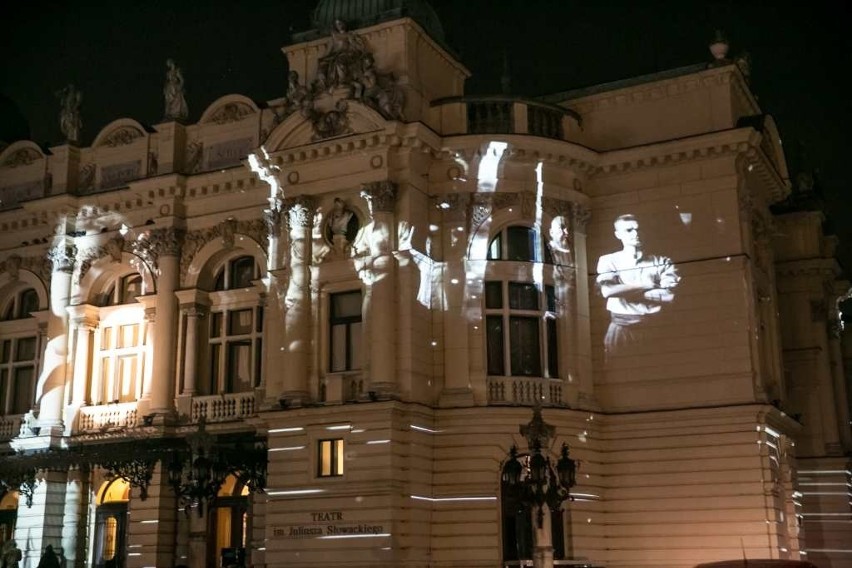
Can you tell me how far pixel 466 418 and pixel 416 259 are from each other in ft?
13.4

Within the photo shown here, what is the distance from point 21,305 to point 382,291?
1483cm

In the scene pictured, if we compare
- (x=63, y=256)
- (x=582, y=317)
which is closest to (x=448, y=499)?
(x=582, y=317)

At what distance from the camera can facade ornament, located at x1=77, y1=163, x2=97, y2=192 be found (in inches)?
1320

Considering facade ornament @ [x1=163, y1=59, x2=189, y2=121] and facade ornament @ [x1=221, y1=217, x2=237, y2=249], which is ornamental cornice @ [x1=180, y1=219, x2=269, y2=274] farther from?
facade ornament @ [x1=163, y1=59, x2=189, y2=121]

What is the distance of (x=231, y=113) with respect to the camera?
31547 mm

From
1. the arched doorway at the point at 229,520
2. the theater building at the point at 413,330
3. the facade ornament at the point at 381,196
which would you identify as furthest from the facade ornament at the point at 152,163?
the arched doorway at the point at 229,520

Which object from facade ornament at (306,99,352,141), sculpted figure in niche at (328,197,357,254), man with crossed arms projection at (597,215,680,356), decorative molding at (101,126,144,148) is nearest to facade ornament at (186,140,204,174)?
decorative molding at (101,126,144,148)

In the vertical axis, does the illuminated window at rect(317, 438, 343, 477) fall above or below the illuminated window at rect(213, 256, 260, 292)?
below

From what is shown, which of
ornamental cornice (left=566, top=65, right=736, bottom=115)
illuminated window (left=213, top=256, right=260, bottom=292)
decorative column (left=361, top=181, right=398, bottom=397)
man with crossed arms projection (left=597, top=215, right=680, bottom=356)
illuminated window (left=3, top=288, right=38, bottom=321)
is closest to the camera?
decorative column (left=361, top=181, right=398, bottom=397)

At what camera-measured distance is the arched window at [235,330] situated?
30391mm

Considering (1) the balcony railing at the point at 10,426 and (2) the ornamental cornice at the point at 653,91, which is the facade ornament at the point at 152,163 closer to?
(1) the balcony railing at the point at 10,426

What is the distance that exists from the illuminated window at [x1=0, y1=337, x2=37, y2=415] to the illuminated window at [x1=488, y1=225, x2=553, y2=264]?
1542cm

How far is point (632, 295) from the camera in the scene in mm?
28047

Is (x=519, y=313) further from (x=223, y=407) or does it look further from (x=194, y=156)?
(x=194, y=156)
